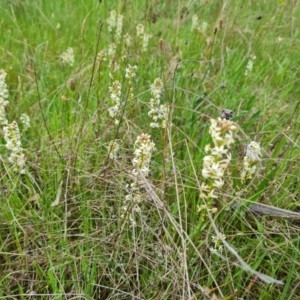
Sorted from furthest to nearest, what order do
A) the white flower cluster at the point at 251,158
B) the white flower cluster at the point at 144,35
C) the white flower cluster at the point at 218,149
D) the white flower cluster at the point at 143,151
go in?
the white flower cluster at the point at 144,35 → the white flower cluster at the point at 251,158 → the white flower cluster at the point at 143,151 → the white flower cluster at the point at 218,149

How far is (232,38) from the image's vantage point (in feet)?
7.59

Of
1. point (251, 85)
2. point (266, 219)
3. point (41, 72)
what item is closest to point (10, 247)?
point (266, 219)

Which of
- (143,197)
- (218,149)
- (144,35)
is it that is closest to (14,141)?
(143,197)

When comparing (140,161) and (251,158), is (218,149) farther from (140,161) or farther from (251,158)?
(251,158)

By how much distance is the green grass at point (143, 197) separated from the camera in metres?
1.07

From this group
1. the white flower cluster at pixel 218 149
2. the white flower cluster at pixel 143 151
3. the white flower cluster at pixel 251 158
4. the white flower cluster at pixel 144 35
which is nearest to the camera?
the white flower cluster at pixel 218 149

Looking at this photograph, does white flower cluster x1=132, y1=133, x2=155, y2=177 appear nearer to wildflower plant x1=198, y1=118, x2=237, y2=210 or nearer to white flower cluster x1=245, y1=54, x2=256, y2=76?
wildflower plant x1=198, y1=118, x2=237, y2=210

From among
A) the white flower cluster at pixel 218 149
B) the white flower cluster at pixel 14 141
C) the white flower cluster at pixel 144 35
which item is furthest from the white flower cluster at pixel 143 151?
the white flower cluster at pixel 144 35

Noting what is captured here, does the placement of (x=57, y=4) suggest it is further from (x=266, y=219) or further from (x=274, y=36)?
(x=266, y=219)

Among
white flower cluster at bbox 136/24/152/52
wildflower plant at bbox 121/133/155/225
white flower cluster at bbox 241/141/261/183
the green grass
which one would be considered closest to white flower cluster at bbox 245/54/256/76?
the green grass

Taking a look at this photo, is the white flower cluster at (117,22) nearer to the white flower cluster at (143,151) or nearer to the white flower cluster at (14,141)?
the white flower cluster at (14,141)

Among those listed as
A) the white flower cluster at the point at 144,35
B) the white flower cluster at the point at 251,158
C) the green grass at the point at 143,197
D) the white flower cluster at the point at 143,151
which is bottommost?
the green grass at the point at 143,197

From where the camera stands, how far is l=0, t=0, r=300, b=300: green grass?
107 centimetres

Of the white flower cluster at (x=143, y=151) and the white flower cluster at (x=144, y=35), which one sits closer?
the white flower cluster at (x=143, y=151)
